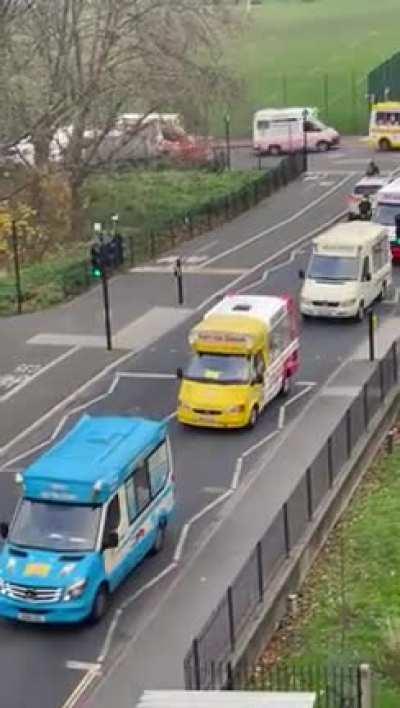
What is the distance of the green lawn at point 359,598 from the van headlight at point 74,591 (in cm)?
294

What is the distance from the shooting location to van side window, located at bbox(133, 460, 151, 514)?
22625mm

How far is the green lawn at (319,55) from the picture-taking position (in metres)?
89.0

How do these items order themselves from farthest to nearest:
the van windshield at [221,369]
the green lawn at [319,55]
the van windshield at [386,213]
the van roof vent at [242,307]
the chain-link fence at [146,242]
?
the green lawn at [319,55] < the van windshield at [386,213] < the chain-link fence at [146,242] < the van roof vent at [242,307] < the van windshield at [221,369]

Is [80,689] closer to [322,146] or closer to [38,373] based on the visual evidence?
[38,373]

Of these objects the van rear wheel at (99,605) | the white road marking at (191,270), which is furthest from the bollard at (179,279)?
the van rear wheel at (99,605)

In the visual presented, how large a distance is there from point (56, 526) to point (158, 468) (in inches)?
101

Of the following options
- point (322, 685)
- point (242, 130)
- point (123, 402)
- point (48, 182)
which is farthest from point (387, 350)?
point (242, 130)

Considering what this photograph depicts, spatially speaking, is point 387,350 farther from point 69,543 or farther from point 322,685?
point 322,685

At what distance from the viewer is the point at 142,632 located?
68.7 feet

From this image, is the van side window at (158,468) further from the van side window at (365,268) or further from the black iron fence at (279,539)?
the van side window at (365,268)

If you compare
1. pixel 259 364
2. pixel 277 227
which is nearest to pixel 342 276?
pixel 259 364

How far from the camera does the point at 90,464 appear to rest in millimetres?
21859

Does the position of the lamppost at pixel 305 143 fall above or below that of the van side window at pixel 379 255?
above

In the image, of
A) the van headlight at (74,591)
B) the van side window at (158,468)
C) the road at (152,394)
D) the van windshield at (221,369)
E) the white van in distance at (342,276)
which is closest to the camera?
the road at (152,394)
